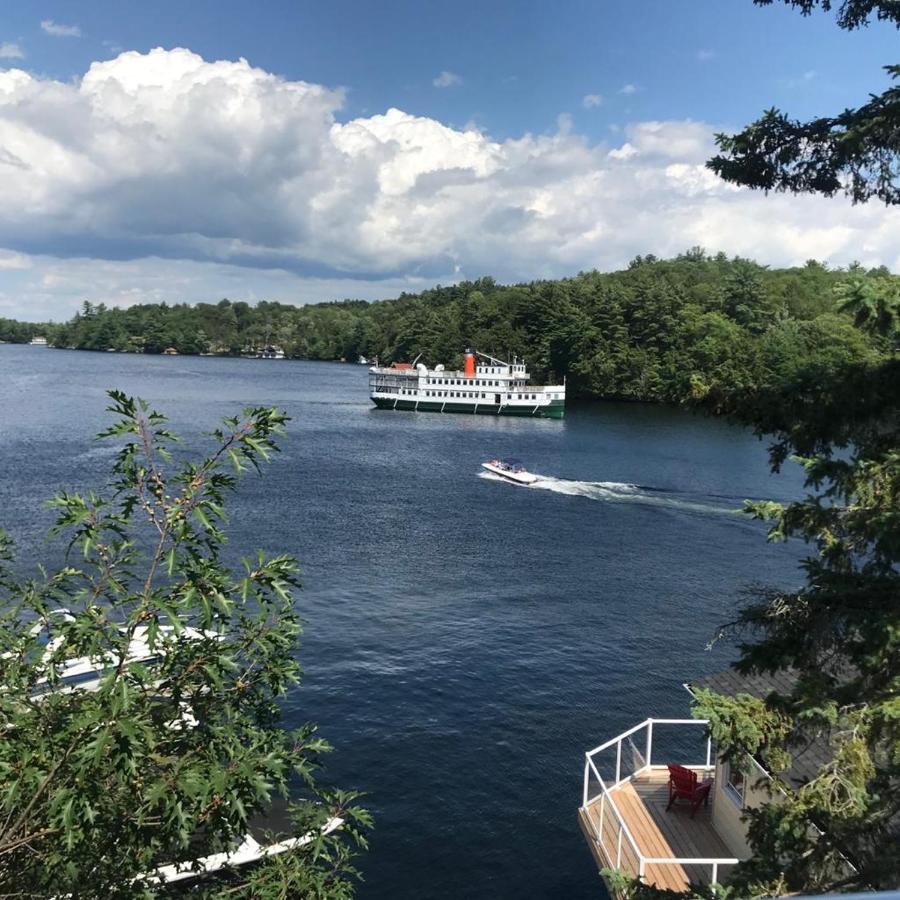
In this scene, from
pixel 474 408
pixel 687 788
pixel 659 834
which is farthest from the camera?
pixel 474 408

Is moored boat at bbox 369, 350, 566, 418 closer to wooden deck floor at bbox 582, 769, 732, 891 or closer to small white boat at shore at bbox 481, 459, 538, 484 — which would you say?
small white boat at shore at bbox 481, 459, 538, 484

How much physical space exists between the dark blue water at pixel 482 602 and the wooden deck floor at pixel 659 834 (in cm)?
321

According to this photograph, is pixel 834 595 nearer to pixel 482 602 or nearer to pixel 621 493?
pixel 482 602

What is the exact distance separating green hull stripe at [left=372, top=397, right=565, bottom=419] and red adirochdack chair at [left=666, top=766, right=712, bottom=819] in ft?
307

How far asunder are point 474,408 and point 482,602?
256 feet

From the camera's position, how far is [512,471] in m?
65.8

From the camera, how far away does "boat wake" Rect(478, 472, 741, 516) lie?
2190 inches

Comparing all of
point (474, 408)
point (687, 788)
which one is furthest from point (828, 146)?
point (474, 408)

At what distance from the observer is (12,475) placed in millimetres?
57844

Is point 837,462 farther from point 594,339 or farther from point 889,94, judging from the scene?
point 594,339

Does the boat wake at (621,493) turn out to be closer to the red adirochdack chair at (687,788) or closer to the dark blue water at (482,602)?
the dark blue water at (482,602)

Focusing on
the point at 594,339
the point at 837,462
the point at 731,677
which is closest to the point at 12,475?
the point at 731,677

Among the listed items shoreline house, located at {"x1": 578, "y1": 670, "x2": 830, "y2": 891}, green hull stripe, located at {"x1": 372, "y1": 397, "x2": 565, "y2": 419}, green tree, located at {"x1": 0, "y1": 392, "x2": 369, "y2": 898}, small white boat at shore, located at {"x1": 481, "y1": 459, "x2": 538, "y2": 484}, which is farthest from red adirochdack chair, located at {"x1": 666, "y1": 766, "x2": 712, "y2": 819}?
green hull stripe, located at {"x1": 372, "y1": 397, "x2": 565, "y2": 419}

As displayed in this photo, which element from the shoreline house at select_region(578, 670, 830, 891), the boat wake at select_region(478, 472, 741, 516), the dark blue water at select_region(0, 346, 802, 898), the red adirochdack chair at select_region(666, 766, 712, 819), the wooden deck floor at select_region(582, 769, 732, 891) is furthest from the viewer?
the boat wake at select_region(478, 472, 741, 516)
